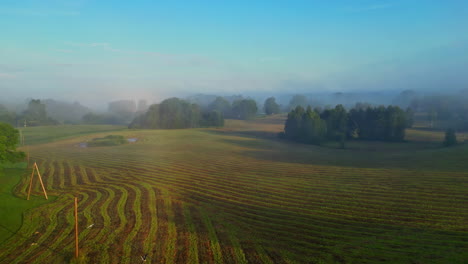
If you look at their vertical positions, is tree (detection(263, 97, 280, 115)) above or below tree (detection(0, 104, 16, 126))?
above

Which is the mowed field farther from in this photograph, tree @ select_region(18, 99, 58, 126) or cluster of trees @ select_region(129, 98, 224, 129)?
cluster of trees @ select_region(129, 98, 224, 129)

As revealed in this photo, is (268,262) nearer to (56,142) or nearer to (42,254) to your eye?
(42,254)

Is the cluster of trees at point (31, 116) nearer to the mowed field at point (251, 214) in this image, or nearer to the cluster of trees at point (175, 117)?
the cluster of trees at point (175, 117)

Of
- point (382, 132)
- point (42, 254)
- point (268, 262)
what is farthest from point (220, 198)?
point (382, 132)

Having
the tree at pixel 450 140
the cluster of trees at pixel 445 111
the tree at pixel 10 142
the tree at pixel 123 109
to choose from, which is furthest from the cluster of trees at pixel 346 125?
the tree at pixel 10 142

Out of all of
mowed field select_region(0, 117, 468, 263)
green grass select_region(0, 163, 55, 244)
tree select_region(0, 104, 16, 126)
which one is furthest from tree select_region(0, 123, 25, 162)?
tree select_region(0, 104, 16, 126)

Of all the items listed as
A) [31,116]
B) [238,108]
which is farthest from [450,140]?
[31,116]
